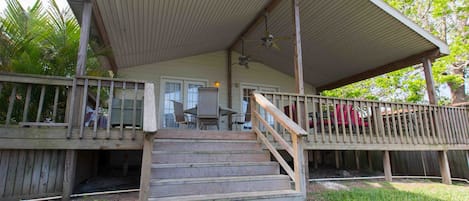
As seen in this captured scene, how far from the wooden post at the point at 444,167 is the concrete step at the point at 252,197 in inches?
182

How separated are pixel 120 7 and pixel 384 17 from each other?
207 inches

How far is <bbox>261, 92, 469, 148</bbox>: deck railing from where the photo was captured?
15.3 feet

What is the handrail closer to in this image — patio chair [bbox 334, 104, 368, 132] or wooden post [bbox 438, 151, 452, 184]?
patio chair [bbox 334, 104, 368, 132]

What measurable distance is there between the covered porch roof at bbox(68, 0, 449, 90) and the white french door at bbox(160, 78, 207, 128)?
31.5 inches

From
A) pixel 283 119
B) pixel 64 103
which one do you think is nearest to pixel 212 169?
pixel 283 119

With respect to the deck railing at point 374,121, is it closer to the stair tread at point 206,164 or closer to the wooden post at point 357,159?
the stair tread at point 206,164

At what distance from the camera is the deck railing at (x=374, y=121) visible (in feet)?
15.3

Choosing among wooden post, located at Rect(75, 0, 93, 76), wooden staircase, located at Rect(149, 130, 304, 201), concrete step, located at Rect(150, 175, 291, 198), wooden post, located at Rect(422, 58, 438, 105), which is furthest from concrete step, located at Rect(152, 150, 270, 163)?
wooden post, located at Rect(422, 58, 438, 105)

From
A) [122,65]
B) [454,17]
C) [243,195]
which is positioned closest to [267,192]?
[243,195]

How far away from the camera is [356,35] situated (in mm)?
6184

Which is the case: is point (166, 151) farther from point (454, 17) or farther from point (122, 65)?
point (454, 17)

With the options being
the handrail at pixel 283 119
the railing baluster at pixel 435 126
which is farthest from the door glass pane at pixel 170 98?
the railing baluster at pixel 435 126

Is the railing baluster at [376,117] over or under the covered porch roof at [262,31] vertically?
under

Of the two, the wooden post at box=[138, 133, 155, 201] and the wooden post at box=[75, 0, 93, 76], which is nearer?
the wooden post at box=[138, 133, 155, 201]
